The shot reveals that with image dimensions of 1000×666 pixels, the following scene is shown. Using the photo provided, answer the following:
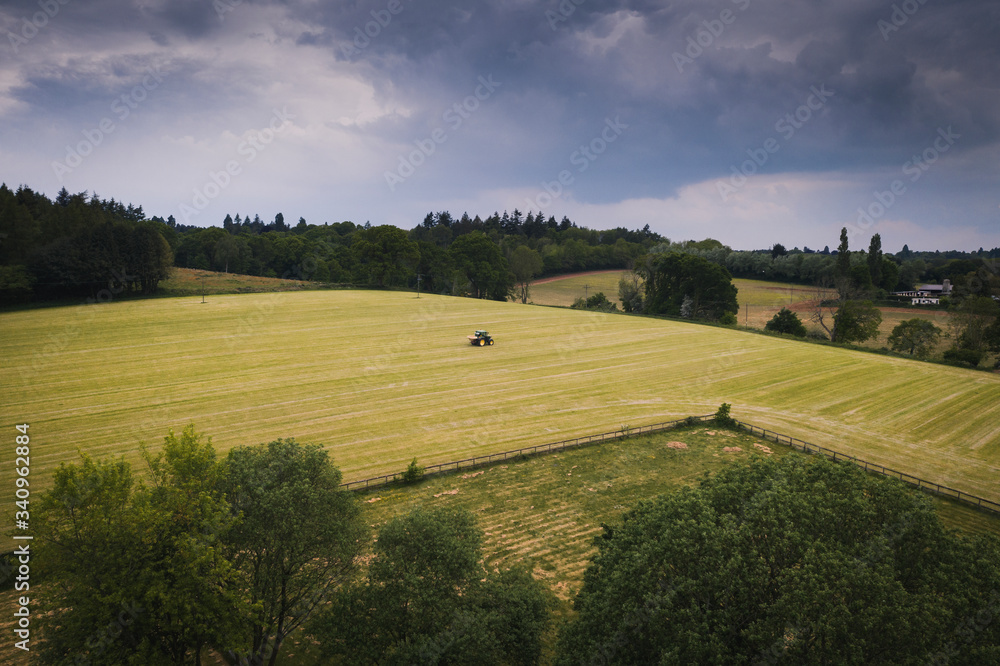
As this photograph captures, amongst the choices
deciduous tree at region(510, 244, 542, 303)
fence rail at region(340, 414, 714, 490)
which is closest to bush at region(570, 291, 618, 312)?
deciduous tree at region(510, 244, 542, 303)

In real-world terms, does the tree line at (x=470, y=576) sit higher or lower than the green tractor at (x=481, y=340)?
lower

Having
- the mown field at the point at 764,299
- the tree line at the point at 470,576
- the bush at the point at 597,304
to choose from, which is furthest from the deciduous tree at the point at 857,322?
the tree line at the point at 470,576

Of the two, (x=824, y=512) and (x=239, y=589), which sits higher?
(x=824, y=512)

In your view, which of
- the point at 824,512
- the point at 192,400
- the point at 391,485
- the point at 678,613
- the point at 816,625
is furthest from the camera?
the point at 192,400

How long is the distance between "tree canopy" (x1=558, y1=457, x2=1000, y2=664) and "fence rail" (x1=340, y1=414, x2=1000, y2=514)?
29.4 ft

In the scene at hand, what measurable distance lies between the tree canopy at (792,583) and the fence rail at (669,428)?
29.4 ft

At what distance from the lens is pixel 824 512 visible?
15.2 meters

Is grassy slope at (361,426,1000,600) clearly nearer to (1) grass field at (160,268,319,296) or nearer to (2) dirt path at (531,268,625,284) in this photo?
(1) grass field at (160,268,319,296)

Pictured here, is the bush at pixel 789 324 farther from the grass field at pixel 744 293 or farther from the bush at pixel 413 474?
the bush at pixel 413 474

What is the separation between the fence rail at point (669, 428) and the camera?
2781cm

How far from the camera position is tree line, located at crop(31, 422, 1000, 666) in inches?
490

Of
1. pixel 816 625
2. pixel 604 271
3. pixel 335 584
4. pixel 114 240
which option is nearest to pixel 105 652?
pixel 335 584

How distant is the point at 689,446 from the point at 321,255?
110534mm

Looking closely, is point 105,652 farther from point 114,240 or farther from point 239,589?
point 114,240
